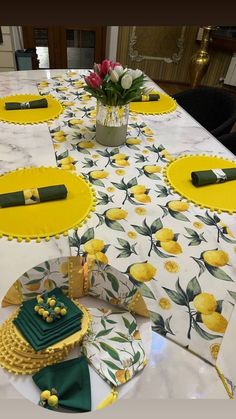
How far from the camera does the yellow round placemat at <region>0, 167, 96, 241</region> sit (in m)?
0.81

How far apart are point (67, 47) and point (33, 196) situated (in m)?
3.51

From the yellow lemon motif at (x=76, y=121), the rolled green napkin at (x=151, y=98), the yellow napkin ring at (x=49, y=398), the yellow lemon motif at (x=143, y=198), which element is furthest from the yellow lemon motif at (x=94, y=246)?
the rolled green napkin at (x=151, y=98)

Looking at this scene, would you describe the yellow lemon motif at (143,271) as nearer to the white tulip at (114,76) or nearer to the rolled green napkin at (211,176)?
the rolled green napkin at (211,176)

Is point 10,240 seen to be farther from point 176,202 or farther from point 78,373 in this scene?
point 176,202

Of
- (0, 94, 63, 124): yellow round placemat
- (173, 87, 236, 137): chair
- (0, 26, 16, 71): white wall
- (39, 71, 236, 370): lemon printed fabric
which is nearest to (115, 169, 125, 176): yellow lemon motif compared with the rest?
(39, 71, 236, 370): lemon printed fabric

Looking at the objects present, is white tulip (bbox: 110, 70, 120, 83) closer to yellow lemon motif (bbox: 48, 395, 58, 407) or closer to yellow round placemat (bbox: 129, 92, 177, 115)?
yellow round placemat (bbox: 129, 92, 177, 115)

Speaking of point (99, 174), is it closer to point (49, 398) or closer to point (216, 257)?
point (216, 257)

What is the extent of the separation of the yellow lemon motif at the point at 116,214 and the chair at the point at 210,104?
1.14 m

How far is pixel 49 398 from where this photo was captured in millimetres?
496

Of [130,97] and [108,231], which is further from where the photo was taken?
[130,97]

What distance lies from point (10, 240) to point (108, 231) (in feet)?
0.83

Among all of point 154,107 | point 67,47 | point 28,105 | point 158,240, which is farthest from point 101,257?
point 67,47

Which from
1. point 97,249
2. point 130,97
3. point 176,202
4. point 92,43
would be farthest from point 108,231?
point 92,43

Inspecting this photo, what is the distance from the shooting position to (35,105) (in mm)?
1458
